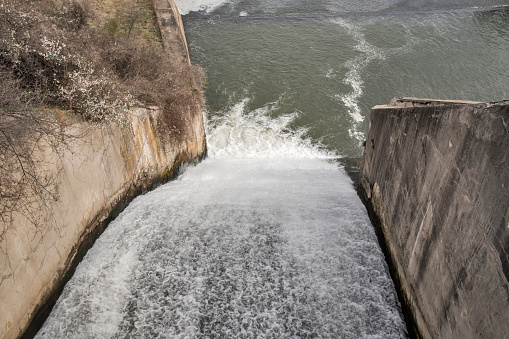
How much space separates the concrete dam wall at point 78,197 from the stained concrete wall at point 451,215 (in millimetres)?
5382

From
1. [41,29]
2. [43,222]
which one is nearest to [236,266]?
[43,222]

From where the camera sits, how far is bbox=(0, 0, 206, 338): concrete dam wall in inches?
203

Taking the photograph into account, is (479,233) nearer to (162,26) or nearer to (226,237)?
(226,237)

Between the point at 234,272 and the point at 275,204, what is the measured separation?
220 cm

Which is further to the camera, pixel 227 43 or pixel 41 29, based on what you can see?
pixel 227 43

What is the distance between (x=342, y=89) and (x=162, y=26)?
7692 millimetres

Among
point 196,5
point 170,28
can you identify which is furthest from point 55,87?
point 196,5

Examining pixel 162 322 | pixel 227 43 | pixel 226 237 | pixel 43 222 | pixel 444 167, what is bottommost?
pixel 162 322

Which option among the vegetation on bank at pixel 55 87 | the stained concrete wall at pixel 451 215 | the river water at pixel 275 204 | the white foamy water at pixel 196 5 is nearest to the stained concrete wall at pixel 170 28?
the vegetation on bank at pixel 55 87

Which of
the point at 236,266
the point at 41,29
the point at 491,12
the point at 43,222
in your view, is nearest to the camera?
the point at 43,222

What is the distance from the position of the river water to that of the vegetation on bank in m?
1.85

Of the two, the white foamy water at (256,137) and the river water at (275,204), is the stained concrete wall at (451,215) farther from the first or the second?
the white foamy water at (256,137)

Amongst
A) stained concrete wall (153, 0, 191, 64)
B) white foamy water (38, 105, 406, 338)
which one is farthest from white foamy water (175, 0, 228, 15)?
white foamy water (38, 105, 406, 338)

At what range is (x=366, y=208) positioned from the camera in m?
8.60
